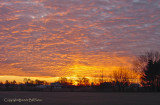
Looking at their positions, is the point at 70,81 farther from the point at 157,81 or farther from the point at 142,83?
the point at 157,81

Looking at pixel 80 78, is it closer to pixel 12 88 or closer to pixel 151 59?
pixel 151 59

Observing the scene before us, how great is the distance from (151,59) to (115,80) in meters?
15.0

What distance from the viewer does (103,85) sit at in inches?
2490

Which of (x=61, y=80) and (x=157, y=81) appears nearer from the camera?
(x=157, y=81)

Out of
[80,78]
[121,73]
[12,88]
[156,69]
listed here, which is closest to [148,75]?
[156,69]

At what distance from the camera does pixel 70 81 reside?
87500 mm

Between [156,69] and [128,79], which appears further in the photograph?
[128,79]

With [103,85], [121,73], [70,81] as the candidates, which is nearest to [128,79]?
[121,73]

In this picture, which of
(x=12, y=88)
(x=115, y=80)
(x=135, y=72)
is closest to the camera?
(x=12, y=88)

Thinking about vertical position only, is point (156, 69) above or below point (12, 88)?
above

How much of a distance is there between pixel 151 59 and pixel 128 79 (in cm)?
1076

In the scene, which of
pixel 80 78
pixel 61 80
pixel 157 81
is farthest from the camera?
pixel 61 80

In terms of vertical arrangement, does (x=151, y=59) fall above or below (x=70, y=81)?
above

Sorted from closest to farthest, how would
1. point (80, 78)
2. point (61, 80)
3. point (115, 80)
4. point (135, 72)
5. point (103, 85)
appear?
point (103, 85), point (115, 80), point (135, 72), point (80, 78), point (61, 80)
